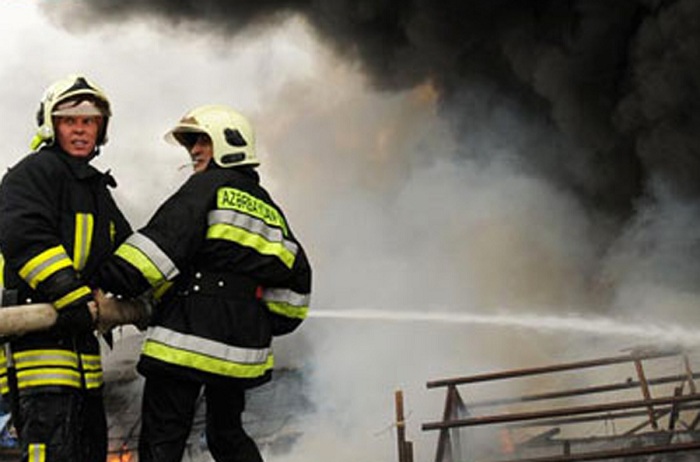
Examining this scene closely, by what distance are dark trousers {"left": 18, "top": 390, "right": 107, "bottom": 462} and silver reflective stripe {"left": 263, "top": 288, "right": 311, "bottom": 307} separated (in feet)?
2.55

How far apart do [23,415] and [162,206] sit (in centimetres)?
87

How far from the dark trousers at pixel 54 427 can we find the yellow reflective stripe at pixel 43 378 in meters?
0.04

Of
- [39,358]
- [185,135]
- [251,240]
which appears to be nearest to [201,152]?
[185,135]

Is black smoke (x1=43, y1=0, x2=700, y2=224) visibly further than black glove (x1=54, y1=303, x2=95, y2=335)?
Yes

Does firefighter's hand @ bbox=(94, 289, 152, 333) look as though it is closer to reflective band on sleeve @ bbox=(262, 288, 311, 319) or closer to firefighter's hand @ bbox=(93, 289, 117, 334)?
firefighter's hand @ bbox=(93, 289, 117, 334)

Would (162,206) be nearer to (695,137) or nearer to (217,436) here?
(217,436)

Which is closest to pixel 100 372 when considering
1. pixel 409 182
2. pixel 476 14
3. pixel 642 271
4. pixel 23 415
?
pixel 23 415

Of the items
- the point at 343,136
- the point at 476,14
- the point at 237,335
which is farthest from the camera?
the point at 343,136

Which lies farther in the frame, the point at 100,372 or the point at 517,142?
the point at 517,142

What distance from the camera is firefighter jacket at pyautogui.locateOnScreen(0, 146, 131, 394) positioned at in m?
3.05

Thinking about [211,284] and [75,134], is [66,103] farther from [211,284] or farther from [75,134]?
[211,284]

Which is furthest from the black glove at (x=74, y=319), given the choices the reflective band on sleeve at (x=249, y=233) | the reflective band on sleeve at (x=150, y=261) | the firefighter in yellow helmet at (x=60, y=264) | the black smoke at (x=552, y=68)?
the black smoke at (x=552, y=68)

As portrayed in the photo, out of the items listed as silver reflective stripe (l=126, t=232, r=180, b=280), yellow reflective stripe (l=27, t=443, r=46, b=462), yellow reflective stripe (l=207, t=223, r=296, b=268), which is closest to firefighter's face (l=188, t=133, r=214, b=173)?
yellow reflective stripe (l=207, t=223, r=296, b=268)

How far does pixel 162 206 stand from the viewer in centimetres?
332
